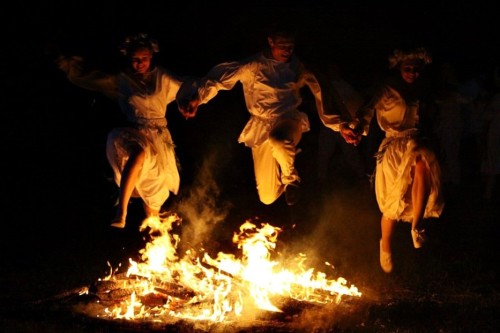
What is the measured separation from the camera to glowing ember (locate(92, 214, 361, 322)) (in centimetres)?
718

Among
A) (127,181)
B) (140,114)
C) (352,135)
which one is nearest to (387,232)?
(352,135)

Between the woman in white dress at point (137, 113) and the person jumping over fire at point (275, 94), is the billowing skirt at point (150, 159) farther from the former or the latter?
the person jumping over fire at point (275, 94)

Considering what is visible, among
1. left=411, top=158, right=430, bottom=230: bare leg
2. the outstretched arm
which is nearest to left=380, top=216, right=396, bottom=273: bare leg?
left=411, top=158, right=430, bottom=230: bare leg

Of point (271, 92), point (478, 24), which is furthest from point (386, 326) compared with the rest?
point (478, 24)

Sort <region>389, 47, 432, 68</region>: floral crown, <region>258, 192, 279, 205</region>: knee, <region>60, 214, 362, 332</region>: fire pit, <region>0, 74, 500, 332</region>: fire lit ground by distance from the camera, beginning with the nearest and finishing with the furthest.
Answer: <region>60, 214, 362, 332</region>: fire pit → <region>0, 74, 500, 332</region>: fire lit ground → <region>389, 47, 432, 68</region>: floral crown → <region>258, 192, 279, 205</region>: knee

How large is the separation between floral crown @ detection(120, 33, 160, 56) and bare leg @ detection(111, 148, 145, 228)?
114 cm

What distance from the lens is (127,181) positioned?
27.3ft

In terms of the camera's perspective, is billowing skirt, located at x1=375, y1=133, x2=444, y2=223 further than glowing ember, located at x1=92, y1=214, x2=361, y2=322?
Yes

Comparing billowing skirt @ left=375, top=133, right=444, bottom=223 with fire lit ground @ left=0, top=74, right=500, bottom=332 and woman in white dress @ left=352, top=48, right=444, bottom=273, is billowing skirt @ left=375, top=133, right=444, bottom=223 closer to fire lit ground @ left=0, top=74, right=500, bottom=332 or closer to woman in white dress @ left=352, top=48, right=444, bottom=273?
woman in white dress @ left=352, top=48, right=444, bottom=273

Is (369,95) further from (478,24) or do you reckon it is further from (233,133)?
(478,24)

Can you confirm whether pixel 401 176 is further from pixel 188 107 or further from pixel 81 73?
pixel 81 73

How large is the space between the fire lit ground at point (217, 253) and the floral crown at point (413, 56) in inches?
91.8

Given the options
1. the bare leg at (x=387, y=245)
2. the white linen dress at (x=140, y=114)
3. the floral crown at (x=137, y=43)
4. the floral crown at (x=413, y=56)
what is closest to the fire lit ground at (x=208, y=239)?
the bare leg at (x=387, y=245)

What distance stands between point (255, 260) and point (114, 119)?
469cm
